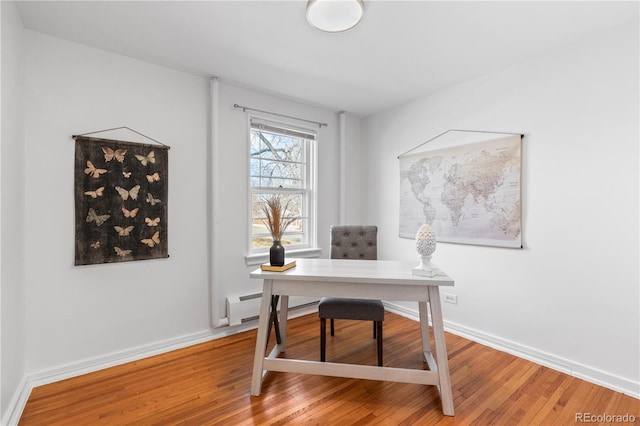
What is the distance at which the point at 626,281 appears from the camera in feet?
6.34

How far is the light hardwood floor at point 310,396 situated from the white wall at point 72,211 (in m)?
0.29

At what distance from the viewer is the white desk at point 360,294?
1719 millimetres

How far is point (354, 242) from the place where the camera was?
270 cm

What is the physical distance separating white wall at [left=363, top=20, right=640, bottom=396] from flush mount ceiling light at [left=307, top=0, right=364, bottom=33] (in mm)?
1622

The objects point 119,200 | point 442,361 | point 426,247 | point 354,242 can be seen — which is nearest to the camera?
point 442,361

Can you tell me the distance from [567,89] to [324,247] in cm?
269

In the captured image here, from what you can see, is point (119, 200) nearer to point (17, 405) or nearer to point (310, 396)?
point (17, 405)

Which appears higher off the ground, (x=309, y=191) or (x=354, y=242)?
(x=309, y=191)

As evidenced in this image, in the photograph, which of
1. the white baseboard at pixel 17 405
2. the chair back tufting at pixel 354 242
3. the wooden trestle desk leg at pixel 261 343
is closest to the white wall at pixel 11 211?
the white baseboard at pixel 17 405

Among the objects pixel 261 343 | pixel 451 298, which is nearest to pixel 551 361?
pixel 451 298

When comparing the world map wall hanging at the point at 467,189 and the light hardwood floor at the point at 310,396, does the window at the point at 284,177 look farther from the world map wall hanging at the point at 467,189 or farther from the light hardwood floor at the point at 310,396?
the light hardwood floor at the point at 310,396

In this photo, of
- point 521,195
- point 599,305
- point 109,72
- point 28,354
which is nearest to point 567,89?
point 521,195

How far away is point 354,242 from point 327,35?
170 cm

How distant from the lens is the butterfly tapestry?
217 centimetres
